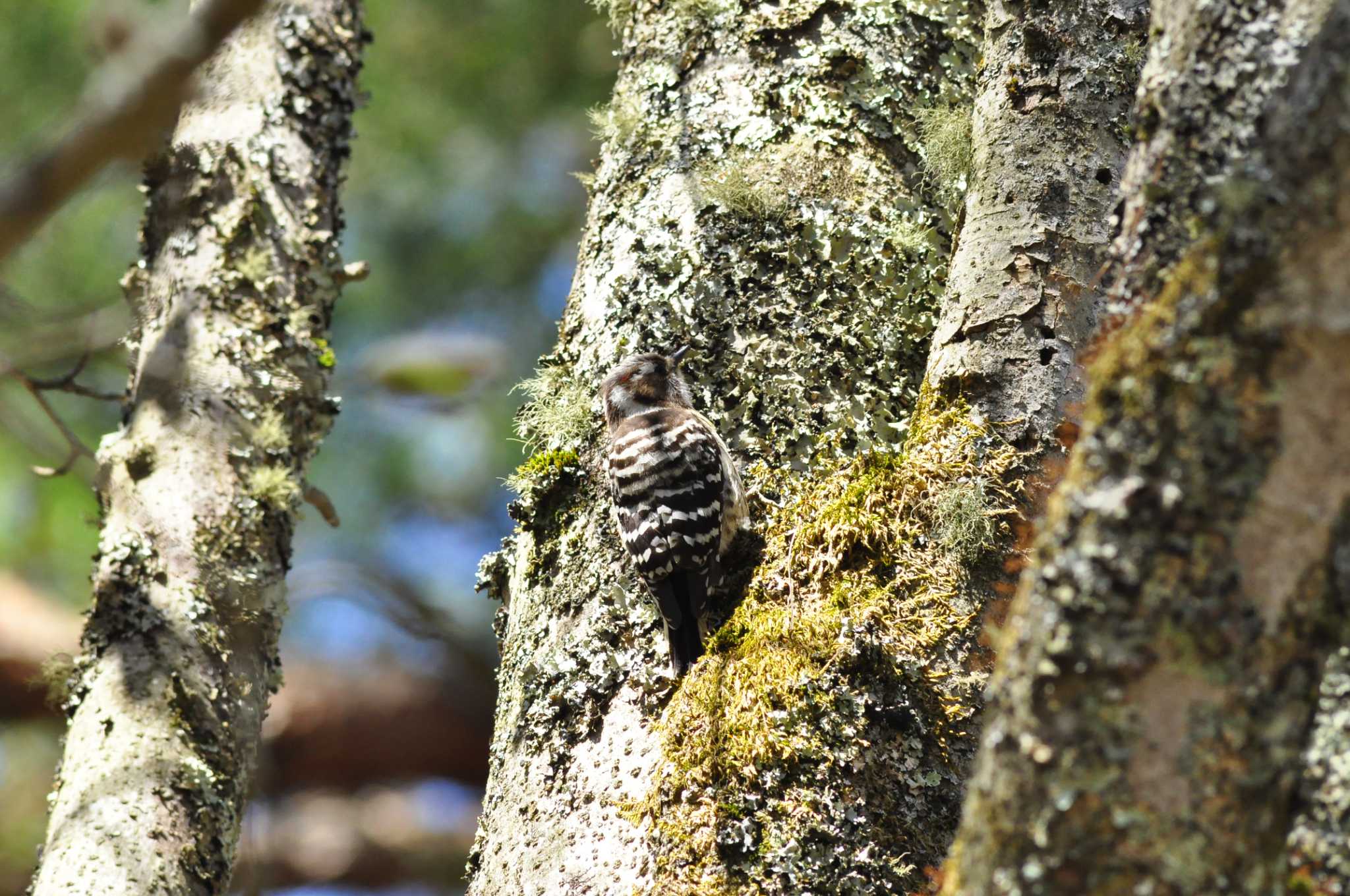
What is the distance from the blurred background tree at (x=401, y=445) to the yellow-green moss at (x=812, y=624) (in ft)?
10.7

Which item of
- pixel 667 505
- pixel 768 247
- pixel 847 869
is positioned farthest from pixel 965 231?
pixel 847 869

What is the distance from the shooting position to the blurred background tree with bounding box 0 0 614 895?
218 inches

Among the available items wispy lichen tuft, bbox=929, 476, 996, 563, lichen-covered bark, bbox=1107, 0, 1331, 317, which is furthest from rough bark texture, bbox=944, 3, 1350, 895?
wispy lichen tuft, bbox=929, 476, 996, 563

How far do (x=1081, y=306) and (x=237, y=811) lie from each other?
6.91 ft

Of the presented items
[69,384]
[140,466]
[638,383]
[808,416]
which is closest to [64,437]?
[69,384]

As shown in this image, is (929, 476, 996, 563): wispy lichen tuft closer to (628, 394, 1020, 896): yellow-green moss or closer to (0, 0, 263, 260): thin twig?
(628, 394, 1020, 896): yellow-green moss

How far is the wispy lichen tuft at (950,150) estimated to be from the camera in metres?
2.84

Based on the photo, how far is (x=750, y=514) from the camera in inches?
99.7

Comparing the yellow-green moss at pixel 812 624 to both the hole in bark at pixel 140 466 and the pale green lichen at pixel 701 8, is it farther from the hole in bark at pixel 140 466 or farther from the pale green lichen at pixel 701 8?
the hole in bark at pixel 140 466

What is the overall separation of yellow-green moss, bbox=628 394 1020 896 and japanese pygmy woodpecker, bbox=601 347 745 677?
5.4 inches

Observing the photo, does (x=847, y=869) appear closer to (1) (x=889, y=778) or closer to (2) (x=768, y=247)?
(1) (x=889, y=778)

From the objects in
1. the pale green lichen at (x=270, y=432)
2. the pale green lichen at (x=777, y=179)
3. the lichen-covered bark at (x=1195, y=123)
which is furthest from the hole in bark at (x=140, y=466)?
the lichen-covered bark at (x=1195, y=123)

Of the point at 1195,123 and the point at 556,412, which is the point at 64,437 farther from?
the point at 1195,123

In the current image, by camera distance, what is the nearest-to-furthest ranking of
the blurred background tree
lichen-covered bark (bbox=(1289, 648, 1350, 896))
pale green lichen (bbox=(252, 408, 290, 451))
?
1. lichen-covered bark (bbox=(1289, 648, 1350, 896))
2. pale green lichen (bbox=(252, 408, 290, 451))
3. the blurred background tree
